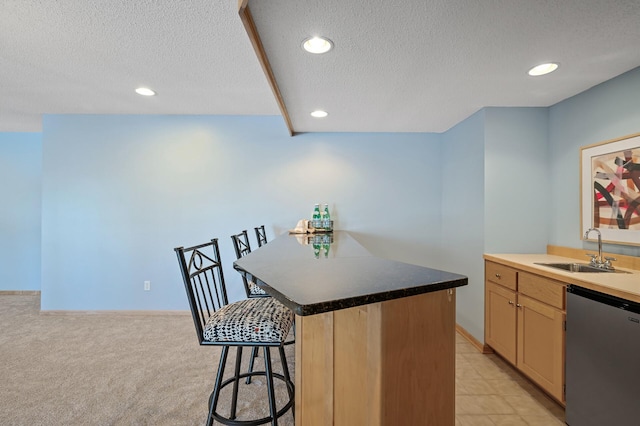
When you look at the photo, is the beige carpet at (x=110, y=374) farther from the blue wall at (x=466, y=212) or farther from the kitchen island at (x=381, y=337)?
the blue wall at (x=466, y=212)

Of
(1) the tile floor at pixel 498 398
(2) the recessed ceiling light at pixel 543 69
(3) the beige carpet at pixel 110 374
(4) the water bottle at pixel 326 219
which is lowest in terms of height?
(1) the tile floor at pixel 498 398

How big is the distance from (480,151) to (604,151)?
0.80m

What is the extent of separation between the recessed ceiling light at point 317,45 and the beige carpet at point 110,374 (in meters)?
2.10

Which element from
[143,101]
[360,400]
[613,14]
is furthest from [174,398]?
[613,14]

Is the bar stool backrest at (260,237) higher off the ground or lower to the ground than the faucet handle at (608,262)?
higher

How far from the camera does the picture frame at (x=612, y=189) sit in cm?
183

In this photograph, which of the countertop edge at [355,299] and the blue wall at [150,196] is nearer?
the countertop edge at [355,299]

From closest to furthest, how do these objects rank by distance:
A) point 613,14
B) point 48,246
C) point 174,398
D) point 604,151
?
1. point 613,14
2. point 174,398
3. point 604,151
4. point 48,246

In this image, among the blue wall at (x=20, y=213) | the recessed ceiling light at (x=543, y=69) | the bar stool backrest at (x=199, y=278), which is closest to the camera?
the bar stool backrest at (x=199, y=278)

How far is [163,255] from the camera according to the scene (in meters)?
3.24

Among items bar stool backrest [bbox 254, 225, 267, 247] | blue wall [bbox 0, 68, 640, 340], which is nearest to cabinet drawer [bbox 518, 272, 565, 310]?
blue wall [bbox 0, 68, 640, 340]

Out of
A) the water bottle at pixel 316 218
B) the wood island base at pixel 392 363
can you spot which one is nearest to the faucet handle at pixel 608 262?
the wood island base at pixel 392 363

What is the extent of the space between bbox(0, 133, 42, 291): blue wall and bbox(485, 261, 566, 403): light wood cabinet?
218 inches

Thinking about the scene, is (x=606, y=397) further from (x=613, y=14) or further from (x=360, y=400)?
(x=613, y=14)
